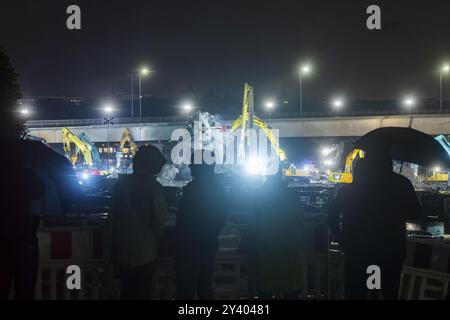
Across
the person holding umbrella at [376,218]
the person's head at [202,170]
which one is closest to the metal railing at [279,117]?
the person holding umbrella at [376,218]

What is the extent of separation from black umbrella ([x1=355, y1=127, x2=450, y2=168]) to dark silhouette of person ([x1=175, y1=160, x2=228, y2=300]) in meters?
1.91

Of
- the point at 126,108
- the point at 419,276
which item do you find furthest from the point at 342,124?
the point at 126,108

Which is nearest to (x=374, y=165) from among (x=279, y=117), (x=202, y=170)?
(x=202, y=170)

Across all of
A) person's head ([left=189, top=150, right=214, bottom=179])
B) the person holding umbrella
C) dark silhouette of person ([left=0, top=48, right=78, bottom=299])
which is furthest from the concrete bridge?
dark silhouette of person ([left=0, top=48, right=78, bottom=299])

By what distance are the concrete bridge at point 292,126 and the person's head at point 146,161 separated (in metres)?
51.0

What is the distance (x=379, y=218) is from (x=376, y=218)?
33 mm

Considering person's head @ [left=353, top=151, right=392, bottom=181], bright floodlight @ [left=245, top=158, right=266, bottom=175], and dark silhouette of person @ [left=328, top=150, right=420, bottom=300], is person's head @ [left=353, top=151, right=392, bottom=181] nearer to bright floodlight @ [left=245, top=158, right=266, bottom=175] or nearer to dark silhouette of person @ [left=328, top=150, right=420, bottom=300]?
dark silhouette of person @ [left=328, top=150, right=420, bottom=300]

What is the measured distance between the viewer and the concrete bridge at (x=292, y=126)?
5366cm

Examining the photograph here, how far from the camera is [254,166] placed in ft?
111

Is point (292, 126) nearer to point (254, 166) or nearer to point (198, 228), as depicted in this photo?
point (254, 166)

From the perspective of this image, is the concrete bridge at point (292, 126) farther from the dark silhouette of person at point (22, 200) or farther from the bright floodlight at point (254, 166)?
the dark silhouette of person at point (22, 200)
